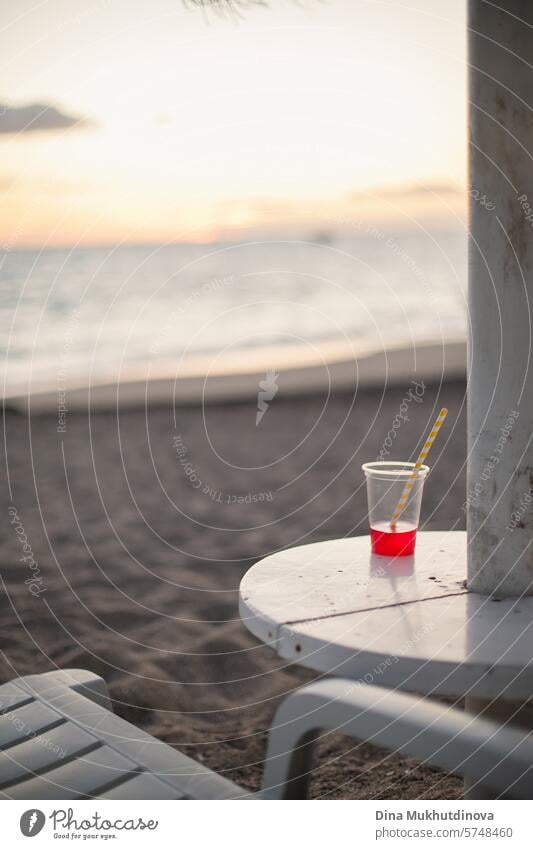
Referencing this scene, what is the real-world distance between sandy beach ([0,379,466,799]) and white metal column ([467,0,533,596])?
3.04 feet

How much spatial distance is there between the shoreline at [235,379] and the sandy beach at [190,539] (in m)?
0.39

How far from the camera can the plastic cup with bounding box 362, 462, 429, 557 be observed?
1512 millimetres

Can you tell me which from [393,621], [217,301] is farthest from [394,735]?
[217,301]

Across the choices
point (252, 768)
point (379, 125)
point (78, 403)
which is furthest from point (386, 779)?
point (78, 403)

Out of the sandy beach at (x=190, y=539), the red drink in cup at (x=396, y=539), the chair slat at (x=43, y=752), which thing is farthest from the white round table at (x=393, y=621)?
the sandy beach at (x=190, y=539)

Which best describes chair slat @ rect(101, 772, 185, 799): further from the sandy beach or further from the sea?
the sea

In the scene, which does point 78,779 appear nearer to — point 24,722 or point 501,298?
point 24,722

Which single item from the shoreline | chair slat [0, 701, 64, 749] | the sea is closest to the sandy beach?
the shoreline

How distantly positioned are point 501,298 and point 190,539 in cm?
270

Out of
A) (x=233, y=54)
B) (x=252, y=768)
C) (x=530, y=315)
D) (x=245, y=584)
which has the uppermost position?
(x=233, y=54)

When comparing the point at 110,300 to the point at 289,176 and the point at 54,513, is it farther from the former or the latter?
the point at 54,513

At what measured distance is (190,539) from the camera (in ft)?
12.7

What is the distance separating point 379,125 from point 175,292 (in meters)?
10.1

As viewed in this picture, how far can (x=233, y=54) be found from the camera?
217 cm
